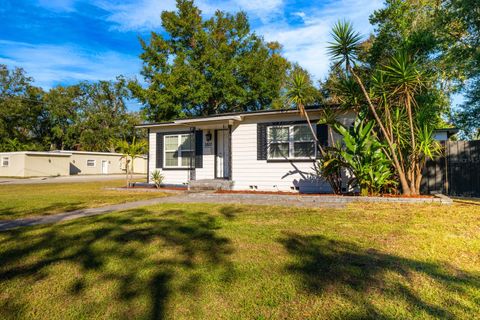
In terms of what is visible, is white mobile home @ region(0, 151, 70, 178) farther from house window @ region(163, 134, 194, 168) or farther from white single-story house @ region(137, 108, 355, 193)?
house window @ region(163, 134, 194, 168)

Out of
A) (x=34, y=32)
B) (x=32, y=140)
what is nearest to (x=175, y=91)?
(x=34, y=32)

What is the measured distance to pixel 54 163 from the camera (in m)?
29.7

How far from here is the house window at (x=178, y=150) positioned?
1292 centimetres

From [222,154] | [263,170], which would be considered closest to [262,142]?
[263,170]

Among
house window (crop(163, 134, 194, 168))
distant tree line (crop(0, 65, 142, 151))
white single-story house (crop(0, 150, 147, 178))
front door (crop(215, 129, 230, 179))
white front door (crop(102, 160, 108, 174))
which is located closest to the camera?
front door (crop(215, 129, 230, 179))

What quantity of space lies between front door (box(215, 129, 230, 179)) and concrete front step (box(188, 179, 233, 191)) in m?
0.91

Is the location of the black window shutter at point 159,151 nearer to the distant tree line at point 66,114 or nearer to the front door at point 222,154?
the front door at point 222,154

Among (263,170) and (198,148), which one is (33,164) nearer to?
(198,148)

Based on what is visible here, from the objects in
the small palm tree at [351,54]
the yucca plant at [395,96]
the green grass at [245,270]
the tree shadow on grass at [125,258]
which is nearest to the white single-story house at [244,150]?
the yucca plant at [395,96]

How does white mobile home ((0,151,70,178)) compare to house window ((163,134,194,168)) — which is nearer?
house window ((163,134,194,168))

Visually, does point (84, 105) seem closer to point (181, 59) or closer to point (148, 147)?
point (181, 59)

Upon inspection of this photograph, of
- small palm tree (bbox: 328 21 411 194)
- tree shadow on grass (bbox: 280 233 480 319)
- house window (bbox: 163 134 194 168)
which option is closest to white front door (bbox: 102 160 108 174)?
house window (bbox: 163 134 194 168)

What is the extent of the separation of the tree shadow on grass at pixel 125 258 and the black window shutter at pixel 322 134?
601 cm

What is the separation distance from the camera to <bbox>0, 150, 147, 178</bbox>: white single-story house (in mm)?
27891
